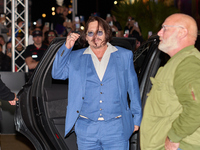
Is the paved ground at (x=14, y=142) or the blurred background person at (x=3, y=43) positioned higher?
the blurred background person at (x=3, y=43)

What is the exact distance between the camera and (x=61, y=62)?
3.58m

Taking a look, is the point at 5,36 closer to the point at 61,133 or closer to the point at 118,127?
the point at 61,133

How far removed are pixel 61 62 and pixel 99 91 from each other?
0.43 m

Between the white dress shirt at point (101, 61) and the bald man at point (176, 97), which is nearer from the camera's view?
the bald man at point (176, 97)

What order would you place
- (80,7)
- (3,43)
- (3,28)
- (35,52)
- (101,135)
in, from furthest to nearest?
1. (80,7)
2. (3,43)
3. (3,28)
4. (35,52)
5. (101,135)

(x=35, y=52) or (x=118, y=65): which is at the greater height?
(x=118, y=65)

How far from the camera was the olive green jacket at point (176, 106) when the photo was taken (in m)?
2.26

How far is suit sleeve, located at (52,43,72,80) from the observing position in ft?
11.7

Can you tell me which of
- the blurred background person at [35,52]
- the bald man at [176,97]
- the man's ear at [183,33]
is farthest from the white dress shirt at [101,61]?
the blurred background person at [35,52]

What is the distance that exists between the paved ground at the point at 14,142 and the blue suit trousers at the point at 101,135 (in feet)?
10.7

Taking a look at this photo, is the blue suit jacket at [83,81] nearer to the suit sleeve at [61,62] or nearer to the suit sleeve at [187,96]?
the suit sleeve at [61,62]

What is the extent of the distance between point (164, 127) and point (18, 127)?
2417 mm

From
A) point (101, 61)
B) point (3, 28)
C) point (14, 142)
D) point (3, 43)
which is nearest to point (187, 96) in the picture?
point (101, 61)

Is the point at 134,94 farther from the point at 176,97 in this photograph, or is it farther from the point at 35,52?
the point at 35,52
